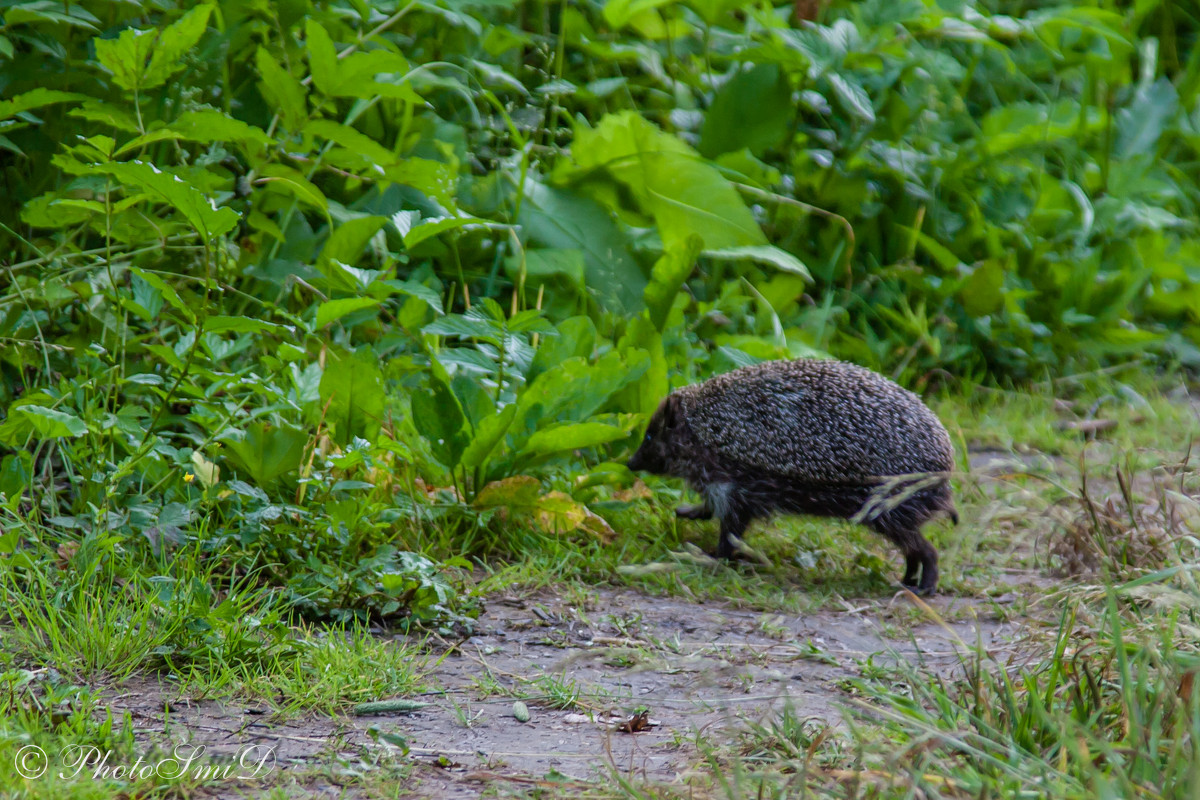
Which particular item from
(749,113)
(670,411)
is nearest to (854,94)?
(749,113)

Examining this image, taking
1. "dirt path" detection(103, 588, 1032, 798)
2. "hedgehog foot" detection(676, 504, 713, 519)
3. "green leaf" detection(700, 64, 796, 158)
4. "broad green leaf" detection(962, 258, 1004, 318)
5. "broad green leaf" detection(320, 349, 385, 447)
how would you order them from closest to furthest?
"dirt path" detection(103, 588, 1032, 798)
"broad green leaf" detection(320, 349, 385, 447)
"hedgehog foot" detection(676, 504, 713, 519)
"green leaf" detection(700, 64, 796, 158)
"broad green leaf" detection(962, 258, 1004, 318)

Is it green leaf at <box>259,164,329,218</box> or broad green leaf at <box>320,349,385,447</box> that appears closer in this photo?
broad green leaf at <box>320,349,385,447</box>

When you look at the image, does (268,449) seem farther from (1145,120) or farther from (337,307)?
(1145,120)

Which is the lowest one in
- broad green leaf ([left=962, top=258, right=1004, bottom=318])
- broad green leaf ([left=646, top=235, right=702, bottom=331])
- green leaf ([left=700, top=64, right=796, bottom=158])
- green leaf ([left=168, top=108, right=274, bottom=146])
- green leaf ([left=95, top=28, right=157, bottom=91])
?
broad green leaf ([left=962, top=258, right=1004, bottom=318])

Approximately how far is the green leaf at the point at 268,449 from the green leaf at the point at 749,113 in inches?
131

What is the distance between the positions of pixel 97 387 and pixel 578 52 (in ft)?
13.6

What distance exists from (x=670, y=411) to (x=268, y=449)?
1.81 metres

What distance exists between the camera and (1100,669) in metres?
2.68

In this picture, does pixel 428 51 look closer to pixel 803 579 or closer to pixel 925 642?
pixel 803 579

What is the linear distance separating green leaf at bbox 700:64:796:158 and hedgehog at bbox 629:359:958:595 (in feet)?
6.16

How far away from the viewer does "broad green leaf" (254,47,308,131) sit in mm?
4219

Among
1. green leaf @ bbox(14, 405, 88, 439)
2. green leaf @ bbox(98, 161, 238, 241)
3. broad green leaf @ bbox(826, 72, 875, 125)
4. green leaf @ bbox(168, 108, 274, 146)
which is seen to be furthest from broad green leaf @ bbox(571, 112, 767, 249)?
green leaf @ bbox(14, 405, 88, 439)

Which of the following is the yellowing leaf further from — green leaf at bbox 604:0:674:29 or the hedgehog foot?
green leaf at bbox 604:0:674:29

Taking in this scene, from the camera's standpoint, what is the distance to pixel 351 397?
4062 mm
